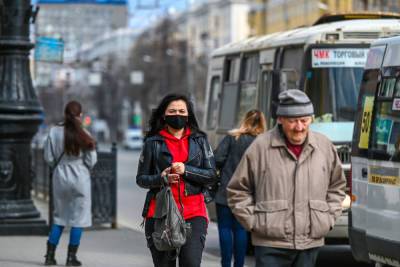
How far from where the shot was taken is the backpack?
8547mm

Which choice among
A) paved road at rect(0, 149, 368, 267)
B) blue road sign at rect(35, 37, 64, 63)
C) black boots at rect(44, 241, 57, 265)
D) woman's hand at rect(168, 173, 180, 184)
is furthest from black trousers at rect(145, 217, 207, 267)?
blue road sign at rect(35, 37, 64, 63)

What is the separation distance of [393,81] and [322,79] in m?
3.96

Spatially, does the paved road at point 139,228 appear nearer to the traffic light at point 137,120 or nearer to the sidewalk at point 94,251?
the sidewalk at point 94,251

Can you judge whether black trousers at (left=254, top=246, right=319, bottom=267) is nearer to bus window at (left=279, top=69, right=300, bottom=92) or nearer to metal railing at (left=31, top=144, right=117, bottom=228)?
bus window at (left=279, top=69, right=300, bottom=92)

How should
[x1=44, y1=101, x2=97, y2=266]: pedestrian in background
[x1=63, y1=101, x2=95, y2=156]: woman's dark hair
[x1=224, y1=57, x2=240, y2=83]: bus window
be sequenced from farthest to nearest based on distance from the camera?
[x1=224, y1=57, x2=240, y2=83]: bus window, [x1=44, y1=101, x2=97, y2=266]: pedestrian in background, [x1=63, y1=101, x2=95, y2=156]: woman's dark hair

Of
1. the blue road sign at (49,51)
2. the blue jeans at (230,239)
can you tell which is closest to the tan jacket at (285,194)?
the blue jeans at (230,239)

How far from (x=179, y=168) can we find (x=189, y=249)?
0.56 metres

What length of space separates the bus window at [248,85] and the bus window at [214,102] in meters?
1.35

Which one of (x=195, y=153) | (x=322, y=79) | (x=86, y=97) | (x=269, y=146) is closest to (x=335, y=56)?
(x=322, y=79)

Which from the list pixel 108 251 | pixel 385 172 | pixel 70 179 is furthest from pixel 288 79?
pixel 385 172

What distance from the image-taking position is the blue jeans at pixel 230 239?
1247 centimetres

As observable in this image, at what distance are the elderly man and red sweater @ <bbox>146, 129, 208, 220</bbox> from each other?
4.52 ft

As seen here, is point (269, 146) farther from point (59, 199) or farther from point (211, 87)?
point (211, 87)

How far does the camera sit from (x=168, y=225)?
854 cm
